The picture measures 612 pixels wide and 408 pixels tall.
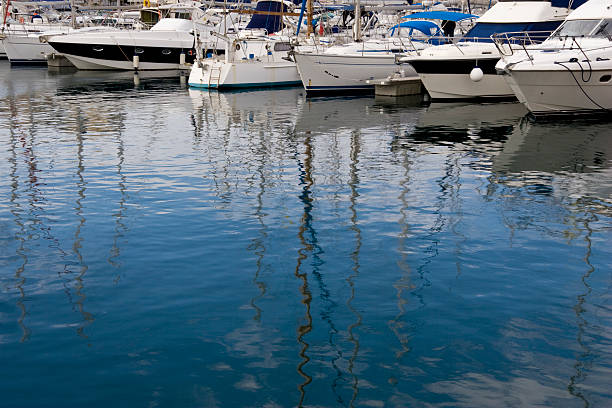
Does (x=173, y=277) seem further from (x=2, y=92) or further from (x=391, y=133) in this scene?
(x=2, y=92)

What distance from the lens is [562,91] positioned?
71.3 feet

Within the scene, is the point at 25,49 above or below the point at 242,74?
above

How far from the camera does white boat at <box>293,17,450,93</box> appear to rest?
104 ft

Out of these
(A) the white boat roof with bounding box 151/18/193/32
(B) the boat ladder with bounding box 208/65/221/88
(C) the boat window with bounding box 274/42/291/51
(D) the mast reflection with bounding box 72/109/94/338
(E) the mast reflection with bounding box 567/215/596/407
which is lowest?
(E) the mast reflection with bounding box 567/215/596/407

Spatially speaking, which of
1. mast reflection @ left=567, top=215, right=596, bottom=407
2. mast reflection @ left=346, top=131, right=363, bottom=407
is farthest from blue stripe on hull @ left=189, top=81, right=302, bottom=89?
mast reflection @ left=567, top=215, right=596, bottom=407

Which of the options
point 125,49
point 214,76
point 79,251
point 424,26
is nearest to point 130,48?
point 125,49

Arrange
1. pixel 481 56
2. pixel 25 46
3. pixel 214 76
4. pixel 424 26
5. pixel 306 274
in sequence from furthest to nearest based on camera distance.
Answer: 1. pixel 25 46
2. pixel 424 26
3. pixel 214 76
4. pixel 481 56
5. pixel 306 274

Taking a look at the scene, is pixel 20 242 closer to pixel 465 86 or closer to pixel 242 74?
pixel 465 86

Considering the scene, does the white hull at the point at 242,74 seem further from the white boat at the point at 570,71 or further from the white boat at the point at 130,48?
the white boat at the point at 570,71

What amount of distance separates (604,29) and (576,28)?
3.44 feet

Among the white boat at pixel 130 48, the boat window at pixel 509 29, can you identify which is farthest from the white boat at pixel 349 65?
the white boat at pixel 130 48

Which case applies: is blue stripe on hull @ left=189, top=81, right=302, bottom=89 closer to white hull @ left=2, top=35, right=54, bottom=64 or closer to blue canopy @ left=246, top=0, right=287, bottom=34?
blue canopy @ left=246, top=0, right=287, bottom=34

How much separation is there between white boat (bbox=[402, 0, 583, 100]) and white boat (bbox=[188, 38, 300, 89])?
1000 cm

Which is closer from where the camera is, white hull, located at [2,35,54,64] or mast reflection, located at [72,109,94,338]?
mast reflection, located at [72,109,94,338]
